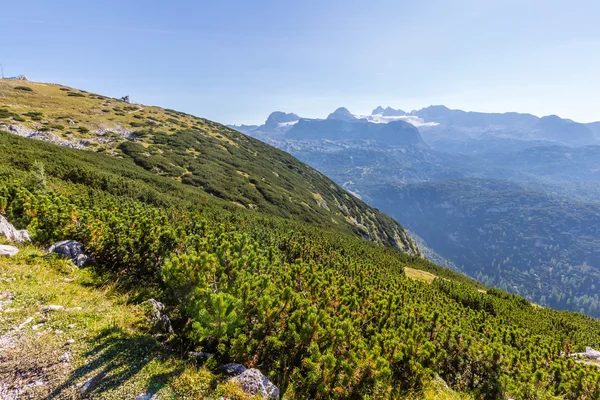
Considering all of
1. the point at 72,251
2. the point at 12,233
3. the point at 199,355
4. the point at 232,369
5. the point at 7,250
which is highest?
the point at 12,233

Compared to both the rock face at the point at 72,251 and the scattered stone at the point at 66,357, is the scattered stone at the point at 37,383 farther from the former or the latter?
the rock face at the point at 72,251

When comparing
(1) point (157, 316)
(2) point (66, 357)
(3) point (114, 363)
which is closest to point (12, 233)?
(1) point (157, 316)

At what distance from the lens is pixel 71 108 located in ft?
249

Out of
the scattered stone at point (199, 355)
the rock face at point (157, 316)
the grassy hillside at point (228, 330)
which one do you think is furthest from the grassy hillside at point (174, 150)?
the scattered stone at point (199, 355)

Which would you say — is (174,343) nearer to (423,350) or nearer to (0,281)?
(0,281)

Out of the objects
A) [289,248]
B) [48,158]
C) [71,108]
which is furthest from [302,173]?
[289,248]

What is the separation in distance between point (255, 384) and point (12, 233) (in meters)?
11.7

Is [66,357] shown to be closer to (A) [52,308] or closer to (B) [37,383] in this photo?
(B) [37,383]

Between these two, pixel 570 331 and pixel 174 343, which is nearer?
pixel 174 343

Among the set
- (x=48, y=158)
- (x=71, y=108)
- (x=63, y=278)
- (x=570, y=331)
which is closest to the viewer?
(x=63, y=278)

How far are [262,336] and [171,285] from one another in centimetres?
280

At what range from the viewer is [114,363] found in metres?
5.86

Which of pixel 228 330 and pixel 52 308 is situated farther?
pixel 52 308

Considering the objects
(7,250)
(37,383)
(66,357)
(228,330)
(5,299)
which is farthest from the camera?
(7,250)
